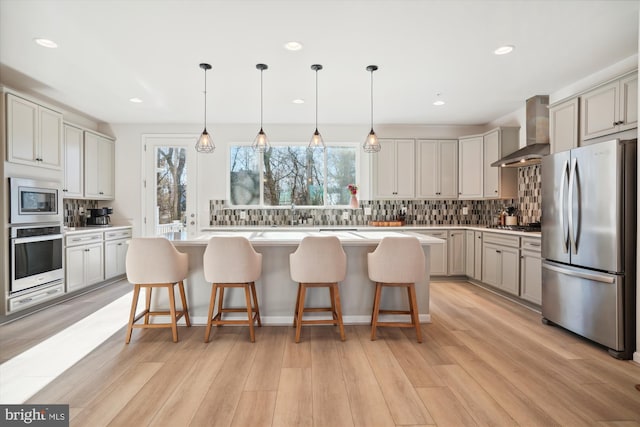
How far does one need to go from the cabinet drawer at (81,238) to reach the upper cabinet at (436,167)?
498 centimetres

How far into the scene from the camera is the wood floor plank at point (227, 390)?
1.90 m

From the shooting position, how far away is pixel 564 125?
365cm

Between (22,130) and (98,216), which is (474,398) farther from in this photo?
(98,216)

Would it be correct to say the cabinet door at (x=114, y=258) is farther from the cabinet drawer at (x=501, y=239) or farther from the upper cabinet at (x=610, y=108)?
the upper cabinet at (x=610, y=108)

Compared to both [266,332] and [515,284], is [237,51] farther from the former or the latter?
[515,284]

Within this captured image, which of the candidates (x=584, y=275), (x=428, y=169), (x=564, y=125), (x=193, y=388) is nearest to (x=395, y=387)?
(x=193, y=388)

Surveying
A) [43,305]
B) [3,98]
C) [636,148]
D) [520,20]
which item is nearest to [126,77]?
[3,98]

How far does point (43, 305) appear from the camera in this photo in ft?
13.3

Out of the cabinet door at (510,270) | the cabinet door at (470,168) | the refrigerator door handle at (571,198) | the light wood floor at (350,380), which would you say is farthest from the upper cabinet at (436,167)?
the light wood floor at (350,380)

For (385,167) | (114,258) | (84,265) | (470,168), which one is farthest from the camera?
(385,167)

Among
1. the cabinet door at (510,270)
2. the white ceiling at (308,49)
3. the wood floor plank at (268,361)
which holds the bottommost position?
the wood floor plank at (268,361)

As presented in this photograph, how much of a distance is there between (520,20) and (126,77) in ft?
12.8

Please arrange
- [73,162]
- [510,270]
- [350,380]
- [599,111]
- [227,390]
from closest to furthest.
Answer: [227,390] → [350,380] → [599,111] → [510,270] → [73,162]

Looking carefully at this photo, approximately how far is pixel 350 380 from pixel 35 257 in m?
3.76
